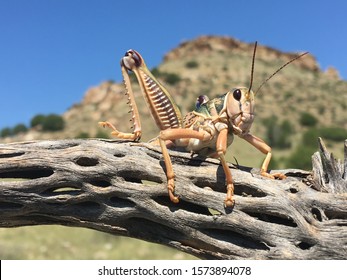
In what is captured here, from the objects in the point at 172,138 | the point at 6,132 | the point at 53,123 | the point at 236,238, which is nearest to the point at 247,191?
the point at 236,238

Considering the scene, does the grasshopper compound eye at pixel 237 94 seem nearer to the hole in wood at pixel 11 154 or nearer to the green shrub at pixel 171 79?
the hole in wood at pixel 11 154

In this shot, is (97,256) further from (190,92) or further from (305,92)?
(305,92)

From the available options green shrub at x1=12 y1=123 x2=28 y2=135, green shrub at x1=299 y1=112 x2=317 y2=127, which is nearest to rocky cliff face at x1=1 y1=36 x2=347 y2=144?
green shrub at x1=299 y1=112 x2=317 y2=127

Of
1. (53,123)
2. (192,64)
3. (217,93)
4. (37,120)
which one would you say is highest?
(192,64)

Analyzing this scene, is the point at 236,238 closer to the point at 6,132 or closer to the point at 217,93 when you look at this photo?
the point at 217,93

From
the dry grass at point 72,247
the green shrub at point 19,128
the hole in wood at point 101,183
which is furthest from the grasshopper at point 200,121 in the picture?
the green shrub at point 19,128

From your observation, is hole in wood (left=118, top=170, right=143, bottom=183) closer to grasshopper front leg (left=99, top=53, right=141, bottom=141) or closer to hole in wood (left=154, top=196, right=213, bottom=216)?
hole in wood (left=154, top=196, right=213, bottom=216)

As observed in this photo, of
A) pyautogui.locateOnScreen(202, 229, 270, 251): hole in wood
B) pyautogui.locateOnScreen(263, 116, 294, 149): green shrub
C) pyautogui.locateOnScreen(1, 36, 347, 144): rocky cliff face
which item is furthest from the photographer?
pyautogui.locateOnScreen(1, 36, 347, 144): rocky cliff face
